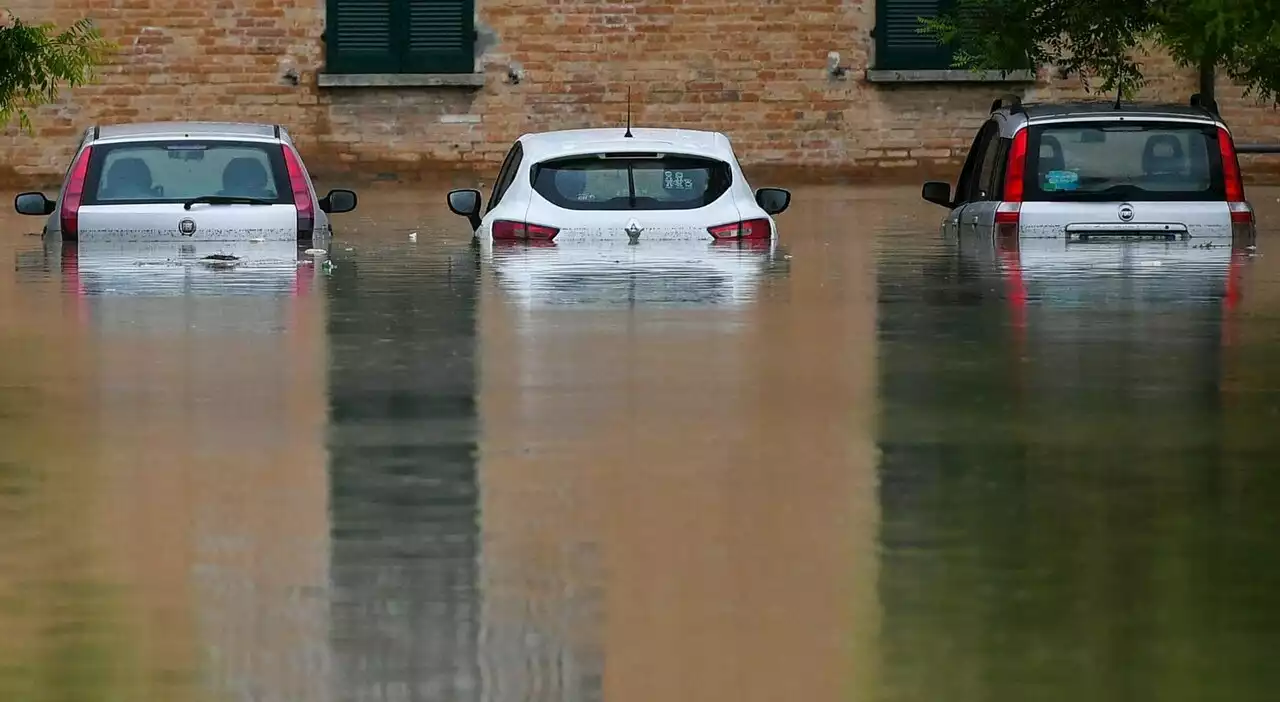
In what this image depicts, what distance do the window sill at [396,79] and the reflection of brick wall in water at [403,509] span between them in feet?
75.0

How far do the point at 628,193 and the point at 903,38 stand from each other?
69.2 feet

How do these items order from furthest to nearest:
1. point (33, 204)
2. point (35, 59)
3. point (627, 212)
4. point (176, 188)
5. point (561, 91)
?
point (561, 91), point (35, 59), point (176, 188), point (33, 204), point (627, 212)

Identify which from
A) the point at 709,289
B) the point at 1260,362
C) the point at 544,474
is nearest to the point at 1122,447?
the point at 544,474

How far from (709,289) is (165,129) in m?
3.69

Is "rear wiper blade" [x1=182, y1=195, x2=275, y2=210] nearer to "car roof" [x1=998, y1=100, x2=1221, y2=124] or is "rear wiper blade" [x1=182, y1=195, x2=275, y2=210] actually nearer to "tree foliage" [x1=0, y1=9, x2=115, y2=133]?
"tree foliage" [x1=0, y1=9, x2=115, y2=133]

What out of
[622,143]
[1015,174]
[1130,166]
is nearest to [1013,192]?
[1015,174]

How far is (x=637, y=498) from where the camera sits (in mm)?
9875

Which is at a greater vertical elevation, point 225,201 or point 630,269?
point 225,201

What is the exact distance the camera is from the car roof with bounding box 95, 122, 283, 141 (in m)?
20.1

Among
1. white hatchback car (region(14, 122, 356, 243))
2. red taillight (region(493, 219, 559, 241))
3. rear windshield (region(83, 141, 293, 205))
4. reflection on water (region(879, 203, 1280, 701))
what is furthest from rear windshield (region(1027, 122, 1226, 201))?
rear windshield (region(83, 141, 293, 205))

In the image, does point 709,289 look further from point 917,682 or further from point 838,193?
point 838,193

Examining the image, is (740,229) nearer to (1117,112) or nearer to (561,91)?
(1117,112)

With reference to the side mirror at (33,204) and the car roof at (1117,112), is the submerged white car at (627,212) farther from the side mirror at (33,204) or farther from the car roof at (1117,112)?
the side mirror at (33,204)

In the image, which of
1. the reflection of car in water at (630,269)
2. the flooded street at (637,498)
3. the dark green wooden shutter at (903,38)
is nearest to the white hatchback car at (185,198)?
the reflection of car in water at (630,269)
